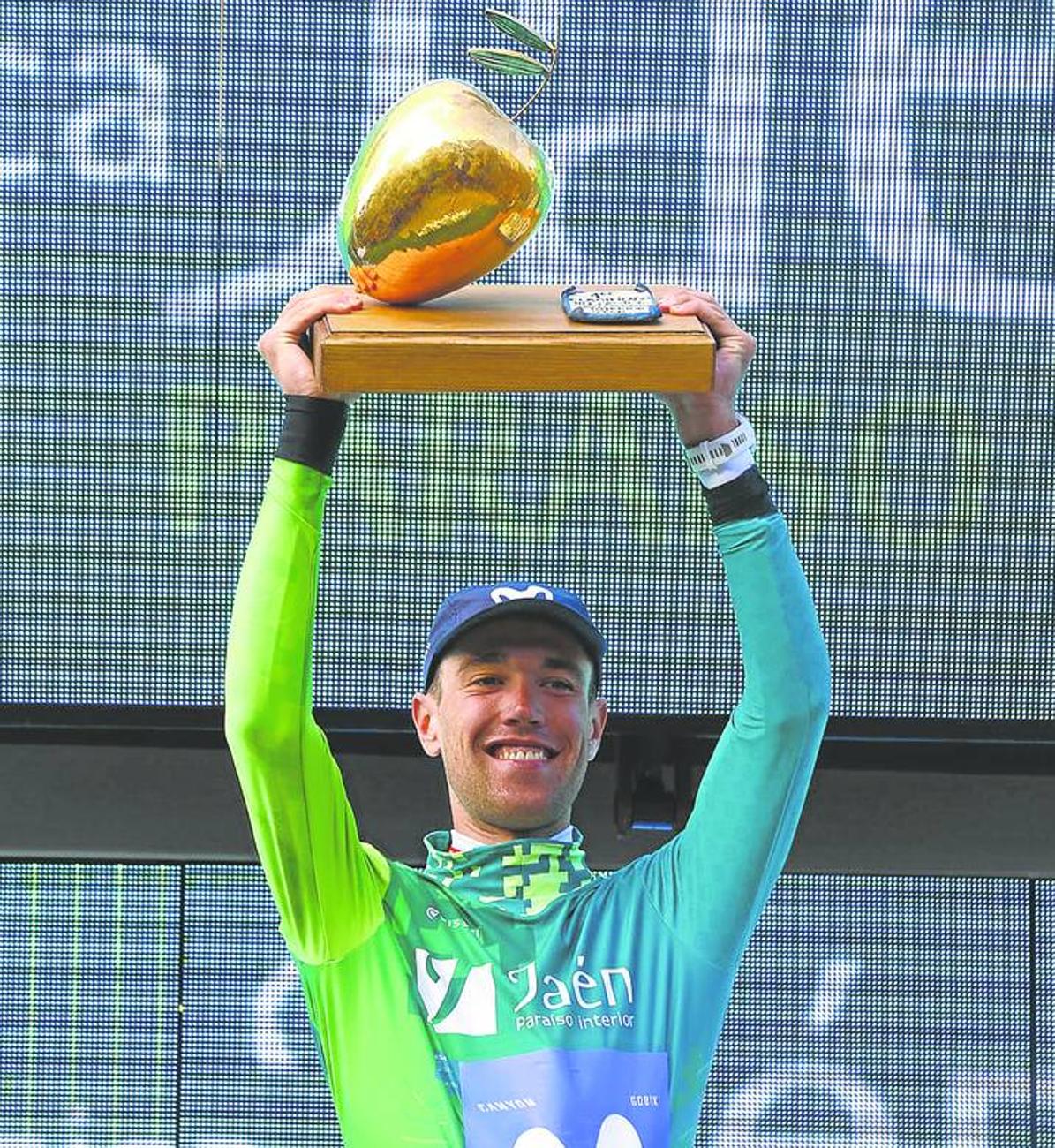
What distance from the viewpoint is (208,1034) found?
9.49ft

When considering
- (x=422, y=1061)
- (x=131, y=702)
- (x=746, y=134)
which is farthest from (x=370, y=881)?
(x=746, y=134)

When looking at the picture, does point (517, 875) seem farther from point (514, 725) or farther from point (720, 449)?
point (720, 449)

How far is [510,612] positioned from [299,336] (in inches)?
13.7

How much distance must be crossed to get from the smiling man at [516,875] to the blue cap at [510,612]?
0.06m

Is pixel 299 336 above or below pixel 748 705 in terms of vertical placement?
above

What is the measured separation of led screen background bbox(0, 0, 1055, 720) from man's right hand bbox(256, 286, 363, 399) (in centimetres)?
62

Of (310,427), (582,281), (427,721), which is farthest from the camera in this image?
(582,281)

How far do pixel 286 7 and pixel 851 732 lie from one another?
107cm

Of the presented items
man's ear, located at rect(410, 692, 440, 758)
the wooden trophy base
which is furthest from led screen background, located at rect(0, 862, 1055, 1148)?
the wooden trophy base

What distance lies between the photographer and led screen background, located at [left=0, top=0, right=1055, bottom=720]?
2.80 metres

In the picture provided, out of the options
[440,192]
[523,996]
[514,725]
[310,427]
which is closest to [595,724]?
[514,725]

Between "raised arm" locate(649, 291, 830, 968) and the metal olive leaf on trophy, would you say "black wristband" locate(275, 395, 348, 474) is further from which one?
"raised arm" locate(649, 291, 830, 968)

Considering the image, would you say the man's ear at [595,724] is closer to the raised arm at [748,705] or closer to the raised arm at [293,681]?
the raised arm at [748,705]

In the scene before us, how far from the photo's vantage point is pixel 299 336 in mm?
2191
